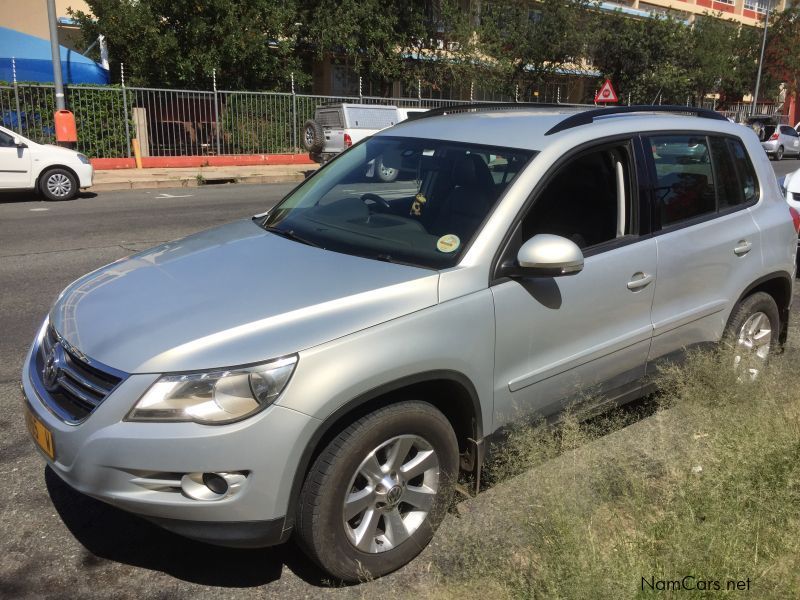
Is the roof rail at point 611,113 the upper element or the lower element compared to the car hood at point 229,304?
upper

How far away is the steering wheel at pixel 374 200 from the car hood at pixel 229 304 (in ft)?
1.83

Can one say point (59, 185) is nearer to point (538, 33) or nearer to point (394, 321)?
point (394, 321)

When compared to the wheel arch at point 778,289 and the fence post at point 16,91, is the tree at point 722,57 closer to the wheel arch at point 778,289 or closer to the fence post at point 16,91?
the fence post at point 16,91

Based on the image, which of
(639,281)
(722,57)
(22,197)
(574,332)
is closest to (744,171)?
(639,281)

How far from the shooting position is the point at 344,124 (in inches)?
706

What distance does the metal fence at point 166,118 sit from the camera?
1803 cm

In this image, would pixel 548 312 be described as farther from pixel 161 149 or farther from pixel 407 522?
pixel 161 149

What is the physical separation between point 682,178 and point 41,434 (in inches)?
137

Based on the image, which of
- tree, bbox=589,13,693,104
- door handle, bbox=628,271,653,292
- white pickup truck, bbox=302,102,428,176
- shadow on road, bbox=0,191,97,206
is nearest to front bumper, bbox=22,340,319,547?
door handle, bbox=628,271,653,292

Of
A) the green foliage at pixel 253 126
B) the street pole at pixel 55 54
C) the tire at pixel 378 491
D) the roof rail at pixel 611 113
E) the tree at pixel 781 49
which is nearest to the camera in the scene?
the tire at pixel 378 491

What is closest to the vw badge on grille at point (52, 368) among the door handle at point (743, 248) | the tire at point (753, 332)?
the tire at point (753, 332)

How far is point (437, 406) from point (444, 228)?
83cm

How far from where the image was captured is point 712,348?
13.9 ft

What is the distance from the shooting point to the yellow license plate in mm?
2736
